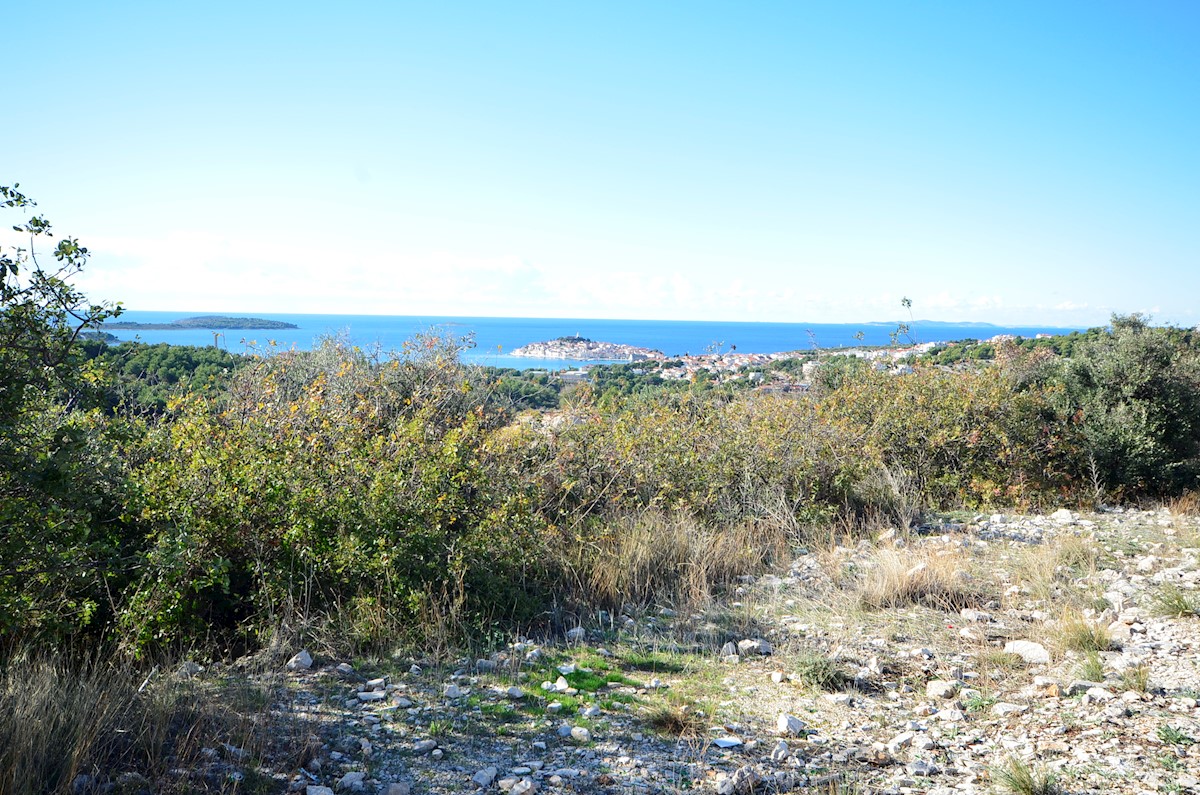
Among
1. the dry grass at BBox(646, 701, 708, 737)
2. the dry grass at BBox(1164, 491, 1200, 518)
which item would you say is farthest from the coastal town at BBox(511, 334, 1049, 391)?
the dry grass at BBox(646, 701, 708, 737)

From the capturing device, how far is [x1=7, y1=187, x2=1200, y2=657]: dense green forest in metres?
4.16

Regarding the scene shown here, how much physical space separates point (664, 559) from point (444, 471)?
7.47ft

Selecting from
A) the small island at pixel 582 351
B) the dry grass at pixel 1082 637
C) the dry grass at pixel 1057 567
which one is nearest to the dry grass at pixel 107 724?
the dry grass at pixel 1082 637

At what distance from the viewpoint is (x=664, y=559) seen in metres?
6.94

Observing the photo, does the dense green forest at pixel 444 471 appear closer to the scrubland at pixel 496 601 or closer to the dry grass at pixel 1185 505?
the scrubland at pixel 496 601

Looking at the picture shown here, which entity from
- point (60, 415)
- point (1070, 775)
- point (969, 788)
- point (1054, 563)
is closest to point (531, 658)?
point (969, 788)

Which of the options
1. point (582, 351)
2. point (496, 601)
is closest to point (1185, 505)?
point (496, 601)

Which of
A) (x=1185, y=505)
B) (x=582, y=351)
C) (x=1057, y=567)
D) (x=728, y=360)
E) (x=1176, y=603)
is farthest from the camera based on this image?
(x=582, y=351)

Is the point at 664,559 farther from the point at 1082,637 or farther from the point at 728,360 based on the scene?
the point at 728,360

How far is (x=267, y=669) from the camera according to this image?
15.0 feet

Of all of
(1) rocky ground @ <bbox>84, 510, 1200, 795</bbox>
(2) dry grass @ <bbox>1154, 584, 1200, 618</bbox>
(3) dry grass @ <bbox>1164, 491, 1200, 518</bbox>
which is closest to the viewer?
(1) rocky ground @ <bbox>84, 510, 1200, 795</bbox>

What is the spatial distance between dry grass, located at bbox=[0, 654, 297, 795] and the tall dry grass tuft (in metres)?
3.01

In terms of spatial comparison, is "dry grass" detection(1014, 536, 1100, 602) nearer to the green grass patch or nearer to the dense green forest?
the dense green forest

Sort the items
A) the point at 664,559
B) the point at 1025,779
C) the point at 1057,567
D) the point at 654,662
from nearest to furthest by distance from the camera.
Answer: the point at 1025,779 < the point at 654,662 < the point at 1057,567 < the point at 664,559
